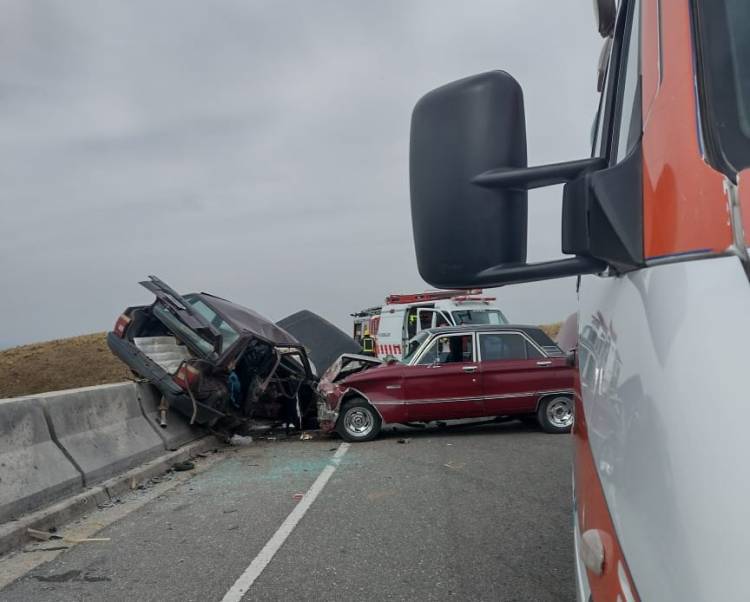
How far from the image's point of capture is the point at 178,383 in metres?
8.62

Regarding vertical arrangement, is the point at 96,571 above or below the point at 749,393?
below

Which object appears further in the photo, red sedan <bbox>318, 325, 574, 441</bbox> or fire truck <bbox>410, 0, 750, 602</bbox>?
red sedan <bbox>318, 325, 574, 441</bbox>

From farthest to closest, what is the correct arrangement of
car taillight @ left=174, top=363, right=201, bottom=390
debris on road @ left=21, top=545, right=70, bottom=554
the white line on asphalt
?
1. car taillight @ left=174, top=363, right=201, bottom=390
2. debris on road @ left=21, top=545, right=70, bottom=554
3. the white line on asphalt

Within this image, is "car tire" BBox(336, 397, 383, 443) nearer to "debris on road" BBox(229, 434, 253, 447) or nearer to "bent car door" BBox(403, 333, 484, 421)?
"bent car door" BBox(403, 333, 484, 421)

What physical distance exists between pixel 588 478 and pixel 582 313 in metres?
0.77

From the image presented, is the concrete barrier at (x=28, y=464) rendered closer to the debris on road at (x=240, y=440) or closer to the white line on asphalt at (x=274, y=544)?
the white line on asphalt at (x=274, y=544)

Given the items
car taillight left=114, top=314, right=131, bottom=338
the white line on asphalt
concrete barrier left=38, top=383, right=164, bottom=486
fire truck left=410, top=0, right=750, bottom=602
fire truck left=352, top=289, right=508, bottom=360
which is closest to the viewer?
fire truck left=410, top=0, right=750, bottom=602

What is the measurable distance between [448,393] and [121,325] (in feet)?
16.5

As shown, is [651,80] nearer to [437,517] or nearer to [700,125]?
[700,125]

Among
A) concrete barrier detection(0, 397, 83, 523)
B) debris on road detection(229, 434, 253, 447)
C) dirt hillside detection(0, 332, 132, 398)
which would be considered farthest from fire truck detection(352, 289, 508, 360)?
concrete barrier detection(0, 397, 83, 523)

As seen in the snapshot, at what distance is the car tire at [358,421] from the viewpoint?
979cm

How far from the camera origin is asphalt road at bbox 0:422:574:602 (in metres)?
3.85

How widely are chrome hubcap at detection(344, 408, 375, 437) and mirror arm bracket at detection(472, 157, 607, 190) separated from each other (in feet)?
27.9

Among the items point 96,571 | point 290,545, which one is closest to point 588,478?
point 290,545
